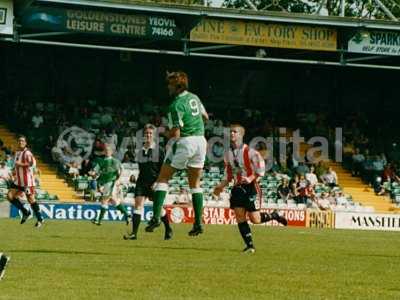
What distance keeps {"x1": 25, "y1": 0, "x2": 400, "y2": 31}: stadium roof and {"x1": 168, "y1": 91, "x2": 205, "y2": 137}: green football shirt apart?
18.0 metres

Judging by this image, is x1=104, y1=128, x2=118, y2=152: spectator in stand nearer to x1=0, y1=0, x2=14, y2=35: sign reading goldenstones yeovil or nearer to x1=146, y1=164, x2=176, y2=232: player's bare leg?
x1=0, y1=0, x2=14, y2=35: sign reading goldenstones yeovil

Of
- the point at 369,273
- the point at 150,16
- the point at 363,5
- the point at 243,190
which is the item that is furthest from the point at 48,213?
the point at 363,5

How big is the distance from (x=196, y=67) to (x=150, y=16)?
29.3 feet

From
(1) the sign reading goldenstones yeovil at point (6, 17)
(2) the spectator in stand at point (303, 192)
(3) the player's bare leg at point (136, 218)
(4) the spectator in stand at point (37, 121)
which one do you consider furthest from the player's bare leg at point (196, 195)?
(4) the spectator in stand at point (37, 121)

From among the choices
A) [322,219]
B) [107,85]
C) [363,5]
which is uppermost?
[363,5]

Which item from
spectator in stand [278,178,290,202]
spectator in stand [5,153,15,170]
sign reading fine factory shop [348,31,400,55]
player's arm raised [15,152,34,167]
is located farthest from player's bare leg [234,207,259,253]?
sign reading fine factory shop [348,31,400,55]

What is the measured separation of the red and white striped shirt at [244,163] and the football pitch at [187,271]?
1.14 metres

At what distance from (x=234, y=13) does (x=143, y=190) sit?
1720 cm

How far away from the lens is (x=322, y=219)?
34.8 metres

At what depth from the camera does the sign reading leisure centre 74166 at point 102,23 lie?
33.0m

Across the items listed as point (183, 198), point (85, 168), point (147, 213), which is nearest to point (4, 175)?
point (85, 168)

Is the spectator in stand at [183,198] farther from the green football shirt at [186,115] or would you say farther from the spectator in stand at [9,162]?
the green football shirt at [186,115]

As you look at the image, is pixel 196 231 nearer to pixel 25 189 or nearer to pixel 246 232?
pixel 246 232

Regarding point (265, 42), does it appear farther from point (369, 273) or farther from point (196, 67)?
point (369, 273)
